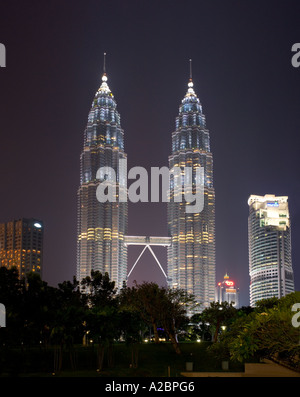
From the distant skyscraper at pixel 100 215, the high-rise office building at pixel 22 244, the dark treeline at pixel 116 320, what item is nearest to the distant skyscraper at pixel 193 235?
the distant skyscraper at pixel 100 215

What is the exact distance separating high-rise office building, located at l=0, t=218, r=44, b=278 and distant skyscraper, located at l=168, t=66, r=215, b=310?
147 feet

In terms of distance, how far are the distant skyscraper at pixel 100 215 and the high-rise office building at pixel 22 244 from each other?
14067 mm

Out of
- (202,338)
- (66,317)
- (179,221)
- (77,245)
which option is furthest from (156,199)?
(66,317)

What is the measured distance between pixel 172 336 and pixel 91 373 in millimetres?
15103

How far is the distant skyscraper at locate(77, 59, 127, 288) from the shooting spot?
17712 centimetres

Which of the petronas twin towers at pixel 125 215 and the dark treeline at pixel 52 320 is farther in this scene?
the petronas twin towers at pixel 125 215

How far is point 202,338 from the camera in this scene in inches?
3386

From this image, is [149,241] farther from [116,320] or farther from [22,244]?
[116,320]

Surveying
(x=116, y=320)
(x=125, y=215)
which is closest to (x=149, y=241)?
(x=125, y=215)

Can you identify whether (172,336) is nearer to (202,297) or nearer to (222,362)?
(222,362)

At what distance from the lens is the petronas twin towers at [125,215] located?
178 m

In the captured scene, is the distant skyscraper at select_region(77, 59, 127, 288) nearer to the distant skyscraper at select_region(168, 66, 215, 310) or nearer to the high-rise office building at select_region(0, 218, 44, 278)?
the high-rise office building at select_region(0, 218, 44, 278)

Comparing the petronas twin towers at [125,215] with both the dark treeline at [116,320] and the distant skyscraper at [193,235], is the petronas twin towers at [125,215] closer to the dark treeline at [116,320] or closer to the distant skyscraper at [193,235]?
the distant skyscraper at [193,235]

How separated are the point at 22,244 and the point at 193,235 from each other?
5686 centimetres
